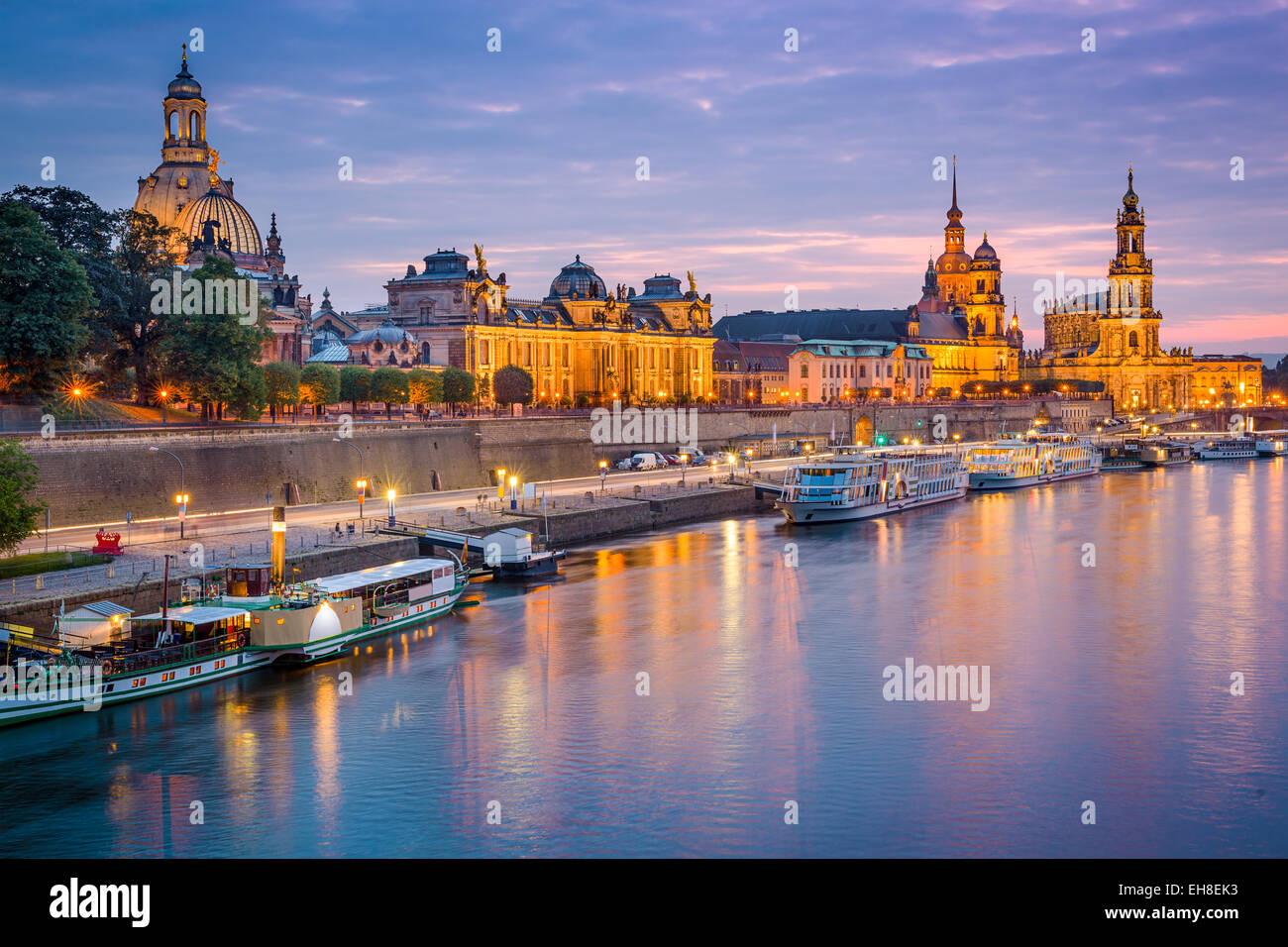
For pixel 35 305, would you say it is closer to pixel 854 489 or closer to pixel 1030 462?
pixel 854 489

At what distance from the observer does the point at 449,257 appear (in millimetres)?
103000

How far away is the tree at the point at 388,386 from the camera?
80500mm

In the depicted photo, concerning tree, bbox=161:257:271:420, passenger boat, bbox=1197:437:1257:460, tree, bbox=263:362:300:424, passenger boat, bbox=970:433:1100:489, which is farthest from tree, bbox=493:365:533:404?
passenger boat, bbox=1197:437:1257:460

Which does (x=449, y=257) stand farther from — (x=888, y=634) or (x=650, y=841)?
(x=650, y=841)

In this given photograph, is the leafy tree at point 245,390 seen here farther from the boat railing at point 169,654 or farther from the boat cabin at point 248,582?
the boat railing at point 169,654

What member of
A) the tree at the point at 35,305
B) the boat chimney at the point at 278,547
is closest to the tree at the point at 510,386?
the tree at the point at 35,305

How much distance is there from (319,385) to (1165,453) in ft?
273

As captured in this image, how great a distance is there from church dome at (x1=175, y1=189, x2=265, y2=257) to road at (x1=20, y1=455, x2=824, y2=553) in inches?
1411

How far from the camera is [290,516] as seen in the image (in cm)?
5184

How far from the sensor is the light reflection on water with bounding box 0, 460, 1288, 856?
77.9 feet

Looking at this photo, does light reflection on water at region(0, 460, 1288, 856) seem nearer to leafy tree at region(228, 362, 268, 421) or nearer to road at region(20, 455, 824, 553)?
road at region(20, 455, 824, 553)

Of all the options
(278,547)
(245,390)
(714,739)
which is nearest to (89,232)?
(245,390)

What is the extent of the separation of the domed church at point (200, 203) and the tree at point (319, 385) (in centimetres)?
1655
